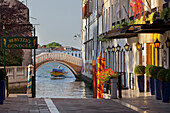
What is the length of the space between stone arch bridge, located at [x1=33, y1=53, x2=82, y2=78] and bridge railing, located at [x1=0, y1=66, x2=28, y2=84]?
32.2 m

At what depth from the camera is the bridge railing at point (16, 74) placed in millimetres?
37406

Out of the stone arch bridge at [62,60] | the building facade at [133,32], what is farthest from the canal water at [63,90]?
the stone arch bridge at [62,60]

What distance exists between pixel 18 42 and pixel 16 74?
1674cm

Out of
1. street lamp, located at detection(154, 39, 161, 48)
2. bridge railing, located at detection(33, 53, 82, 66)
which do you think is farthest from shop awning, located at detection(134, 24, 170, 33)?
bridge railing, located at detection(33, 53, 82, 66)

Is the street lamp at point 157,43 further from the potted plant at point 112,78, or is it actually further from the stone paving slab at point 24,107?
the stone paving slab at point 24,107

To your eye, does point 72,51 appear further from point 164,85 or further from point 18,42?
point 164,85

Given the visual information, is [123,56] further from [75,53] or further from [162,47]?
[75,53]

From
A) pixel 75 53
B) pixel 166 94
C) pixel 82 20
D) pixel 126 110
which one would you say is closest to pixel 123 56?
pixel 166 94

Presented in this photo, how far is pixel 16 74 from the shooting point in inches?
1518

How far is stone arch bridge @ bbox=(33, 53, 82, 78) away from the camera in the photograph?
72.4 m

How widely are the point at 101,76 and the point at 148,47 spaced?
503cm

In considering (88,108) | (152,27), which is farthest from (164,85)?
(152,27)

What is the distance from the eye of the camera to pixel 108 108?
1612 cm

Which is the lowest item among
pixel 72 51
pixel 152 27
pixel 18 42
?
pixel 18 42
